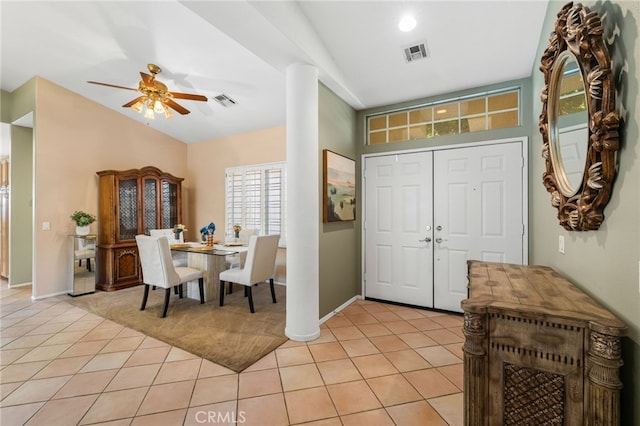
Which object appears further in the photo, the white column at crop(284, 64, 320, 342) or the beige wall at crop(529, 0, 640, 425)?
the white column at crop(284, 64, 320, 342)

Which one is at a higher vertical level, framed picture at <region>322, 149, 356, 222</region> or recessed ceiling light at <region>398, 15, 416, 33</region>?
recessed ceiling light at <region>398, 15, 416, 33</region>

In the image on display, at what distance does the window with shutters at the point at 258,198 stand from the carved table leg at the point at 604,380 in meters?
4.49

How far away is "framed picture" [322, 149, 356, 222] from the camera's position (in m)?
3.16

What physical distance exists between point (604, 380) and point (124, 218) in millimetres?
5936

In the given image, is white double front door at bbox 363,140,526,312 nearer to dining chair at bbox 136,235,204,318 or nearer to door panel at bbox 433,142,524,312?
door panel at bbox 433,142,524,312

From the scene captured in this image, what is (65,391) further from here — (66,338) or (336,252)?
(336,252)

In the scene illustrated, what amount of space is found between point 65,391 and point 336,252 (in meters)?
2.66

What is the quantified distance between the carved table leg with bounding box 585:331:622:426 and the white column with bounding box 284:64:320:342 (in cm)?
213

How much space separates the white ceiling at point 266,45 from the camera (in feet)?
7.76

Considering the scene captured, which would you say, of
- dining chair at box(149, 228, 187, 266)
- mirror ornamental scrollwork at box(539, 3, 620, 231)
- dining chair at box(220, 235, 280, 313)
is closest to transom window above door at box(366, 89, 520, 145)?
mirror ornamental scrollwork at box(539, 3, 620, 231)

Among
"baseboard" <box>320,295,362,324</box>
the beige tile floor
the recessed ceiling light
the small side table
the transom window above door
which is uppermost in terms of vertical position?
the recessed ceiling light

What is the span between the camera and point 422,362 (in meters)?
2.40

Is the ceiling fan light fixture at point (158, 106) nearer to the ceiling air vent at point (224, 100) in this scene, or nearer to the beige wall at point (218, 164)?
the ceiling air vent at point (224, 100)

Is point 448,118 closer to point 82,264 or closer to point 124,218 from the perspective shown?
point 124,218
